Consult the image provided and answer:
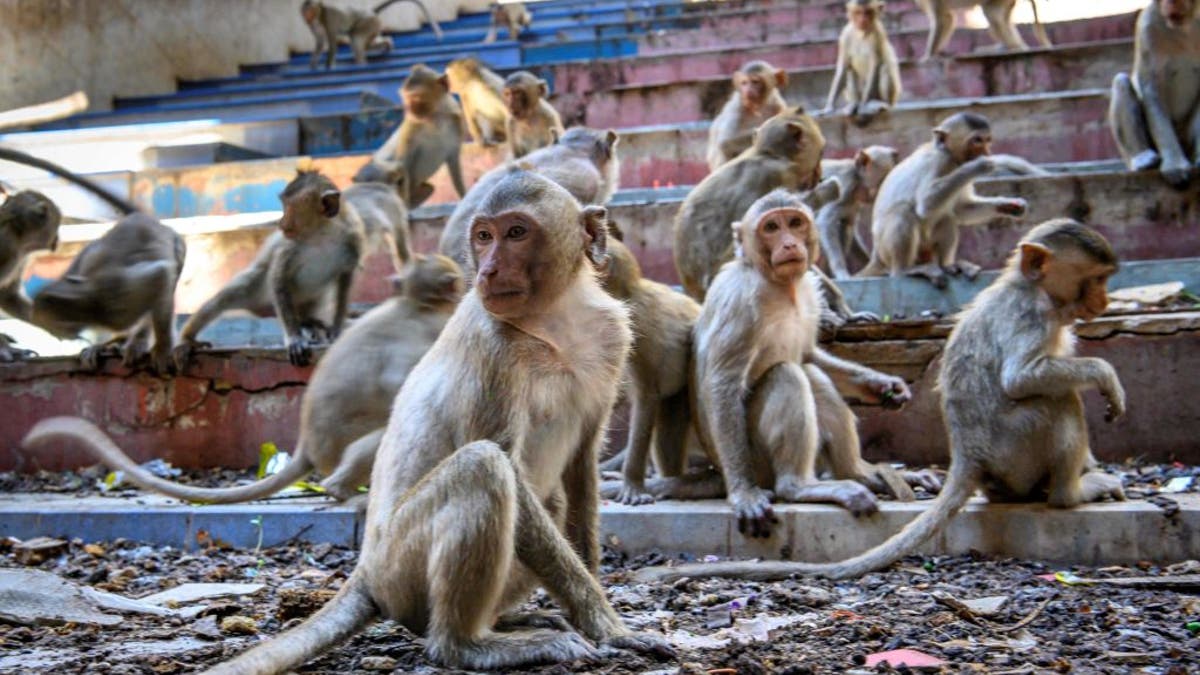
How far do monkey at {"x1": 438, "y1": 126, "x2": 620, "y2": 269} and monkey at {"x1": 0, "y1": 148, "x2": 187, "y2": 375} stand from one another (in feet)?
6.70

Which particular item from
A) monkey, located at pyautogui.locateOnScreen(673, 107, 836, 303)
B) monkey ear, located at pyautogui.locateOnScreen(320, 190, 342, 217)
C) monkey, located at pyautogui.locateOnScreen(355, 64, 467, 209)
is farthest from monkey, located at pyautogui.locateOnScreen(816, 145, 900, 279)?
monkey, located at pyautogui.locateOnScreen(355, 64, 467, 209)

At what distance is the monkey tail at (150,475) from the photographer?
6293mm

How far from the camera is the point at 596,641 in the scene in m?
3.77

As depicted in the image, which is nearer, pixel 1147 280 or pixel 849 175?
pixel 1147 280

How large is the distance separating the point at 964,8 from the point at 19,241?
10390 mm

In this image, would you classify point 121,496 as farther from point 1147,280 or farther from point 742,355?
point 1147,280

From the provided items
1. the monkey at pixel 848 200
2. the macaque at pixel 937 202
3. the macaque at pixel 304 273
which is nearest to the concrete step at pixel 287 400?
the macaque at pixel 304 273

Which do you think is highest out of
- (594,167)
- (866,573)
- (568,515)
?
(594,167)

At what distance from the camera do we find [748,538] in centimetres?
602

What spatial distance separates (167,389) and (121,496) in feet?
3.83

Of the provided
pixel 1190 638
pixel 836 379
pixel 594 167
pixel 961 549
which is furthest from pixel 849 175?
pixel 1190 638

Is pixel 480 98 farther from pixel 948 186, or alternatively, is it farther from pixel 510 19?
pixel 510 19

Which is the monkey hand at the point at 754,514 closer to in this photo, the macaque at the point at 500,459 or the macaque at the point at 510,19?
the macaque at the point at 500,459

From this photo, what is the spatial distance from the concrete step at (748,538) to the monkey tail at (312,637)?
2.45 meters
